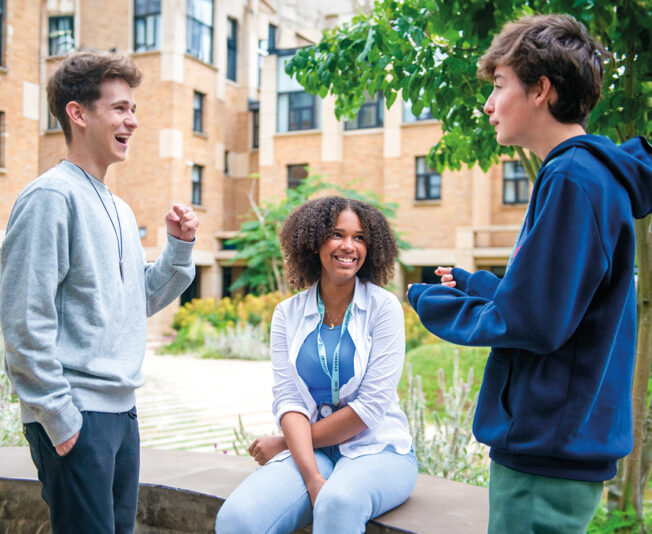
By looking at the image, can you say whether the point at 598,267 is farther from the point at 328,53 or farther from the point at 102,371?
the point at 328,53

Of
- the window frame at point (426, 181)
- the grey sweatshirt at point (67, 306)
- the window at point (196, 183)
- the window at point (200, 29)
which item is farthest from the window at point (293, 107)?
the grey sweatshirt at point (67, 306)

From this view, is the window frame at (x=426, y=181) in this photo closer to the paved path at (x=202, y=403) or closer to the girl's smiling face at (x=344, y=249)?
the paved path at (x=202, y=403)

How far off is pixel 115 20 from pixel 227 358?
43.0ft

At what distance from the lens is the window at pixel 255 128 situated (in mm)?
25578

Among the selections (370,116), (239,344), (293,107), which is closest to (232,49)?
(293,107)

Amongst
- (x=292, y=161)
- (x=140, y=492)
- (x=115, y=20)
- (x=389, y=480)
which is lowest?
(x=140, y=492)

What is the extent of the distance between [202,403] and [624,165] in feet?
28.9

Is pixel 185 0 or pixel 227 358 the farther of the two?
pixel 185 0

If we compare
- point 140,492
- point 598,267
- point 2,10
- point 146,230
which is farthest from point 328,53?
point 146,230

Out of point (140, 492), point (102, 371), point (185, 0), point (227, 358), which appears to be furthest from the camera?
point (185, 0)

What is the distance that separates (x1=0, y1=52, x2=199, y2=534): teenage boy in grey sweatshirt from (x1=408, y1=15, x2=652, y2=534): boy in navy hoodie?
3.33 ft

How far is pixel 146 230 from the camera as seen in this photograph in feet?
73.9

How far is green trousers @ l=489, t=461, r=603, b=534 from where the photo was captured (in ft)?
5.19

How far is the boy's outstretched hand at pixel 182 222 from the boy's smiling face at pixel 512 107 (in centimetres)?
117
